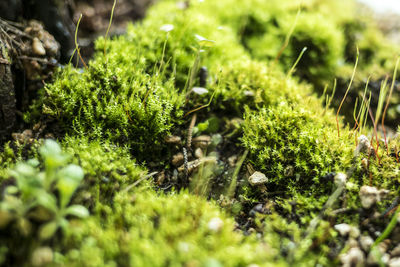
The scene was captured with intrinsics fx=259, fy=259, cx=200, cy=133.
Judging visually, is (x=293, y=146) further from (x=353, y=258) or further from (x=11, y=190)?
(x=11, y=190)

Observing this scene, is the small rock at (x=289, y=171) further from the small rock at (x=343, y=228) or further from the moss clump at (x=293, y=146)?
the small rock at (x=343, y=228)

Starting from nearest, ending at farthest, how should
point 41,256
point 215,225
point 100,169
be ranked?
point 41,256
point 215,225
point 100,169

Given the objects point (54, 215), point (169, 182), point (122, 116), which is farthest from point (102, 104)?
point (54, 215)

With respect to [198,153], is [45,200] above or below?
above

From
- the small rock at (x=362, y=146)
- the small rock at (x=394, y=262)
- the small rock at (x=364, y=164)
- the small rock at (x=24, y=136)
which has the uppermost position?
the small rock at (x=362, y=146)

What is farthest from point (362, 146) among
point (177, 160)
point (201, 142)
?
point (177, 160)

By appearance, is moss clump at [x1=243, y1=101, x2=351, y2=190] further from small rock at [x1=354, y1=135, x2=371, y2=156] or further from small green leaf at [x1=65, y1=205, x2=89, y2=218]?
small green leaf at [x1=65, y1=205, x2=89, y2=218]

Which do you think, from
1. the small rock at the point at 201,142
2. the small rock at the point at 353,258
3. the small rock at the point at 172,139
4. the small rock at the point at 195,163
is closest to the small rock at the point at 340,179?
the small rock at the point at 353,258

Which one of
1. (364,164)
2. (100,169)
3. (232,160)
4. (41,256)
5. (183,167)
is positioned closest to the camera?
(41,256)
